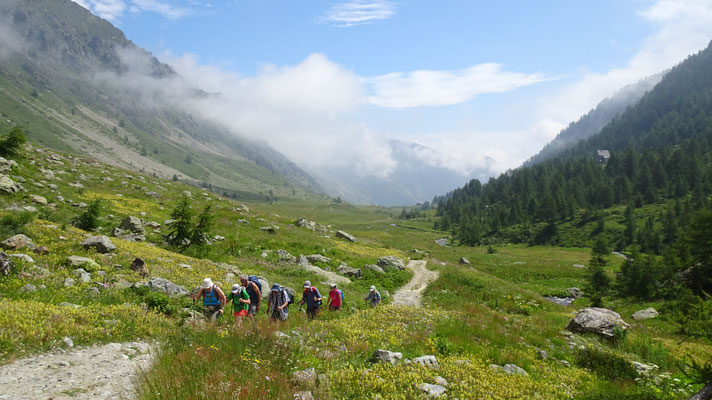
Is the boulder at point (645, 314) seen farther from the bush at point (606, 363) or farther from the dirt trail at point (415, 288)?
the bush at point (606, 363)

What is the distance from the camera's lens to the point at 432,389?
8297 mm

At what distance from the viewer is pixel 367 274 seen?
3072 cm

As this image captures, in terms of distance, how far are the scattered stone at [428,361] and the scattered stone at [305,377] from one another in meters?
3.45

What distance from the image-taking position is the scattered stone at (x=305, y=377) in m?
7.64

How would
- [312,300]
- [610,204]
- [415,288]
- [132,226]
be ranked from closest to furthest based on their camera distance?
[312,300]
[132,226]
[415,288]
[610,204]

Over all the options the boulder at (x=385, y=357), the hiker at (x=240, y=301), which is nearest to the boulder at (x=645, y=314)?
the boulder at (x=385, y=357)

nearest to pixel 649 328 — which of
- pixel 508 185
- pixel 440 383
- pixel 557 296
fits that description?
pixel 557 296

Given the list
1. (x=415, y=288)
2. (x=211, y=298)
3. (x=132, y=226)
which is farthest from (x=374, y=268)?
(x=132, y=226)

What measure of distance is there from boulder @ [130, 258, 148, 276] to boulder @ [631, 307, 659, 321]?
3543cm

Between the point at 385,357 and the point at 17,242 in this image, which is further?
the point at 17,242

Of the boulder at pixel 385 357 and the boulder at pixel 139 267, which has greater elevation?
the boulder at pixel 385 357

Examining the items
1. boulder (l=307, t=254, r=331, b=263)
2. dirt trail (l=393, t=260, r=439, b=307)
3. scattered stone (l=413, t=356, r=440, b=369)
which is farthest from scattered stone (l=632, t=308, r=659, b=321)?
boulder (l=307, t=254, r=331, b=263)

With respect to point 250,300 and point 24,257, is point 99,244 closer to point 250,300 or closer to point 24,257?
point 24,257

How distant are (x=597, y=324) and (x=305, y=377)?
Answer: 1781 cm
